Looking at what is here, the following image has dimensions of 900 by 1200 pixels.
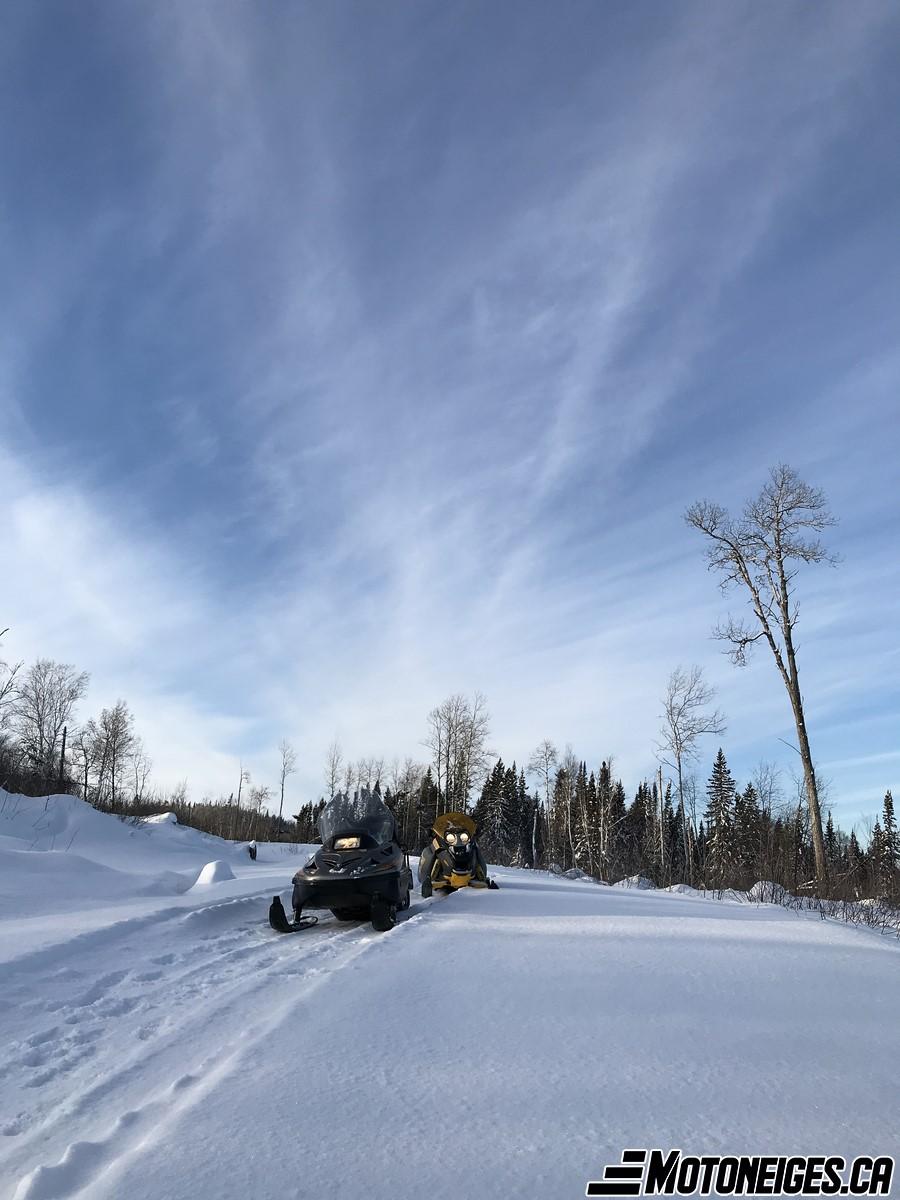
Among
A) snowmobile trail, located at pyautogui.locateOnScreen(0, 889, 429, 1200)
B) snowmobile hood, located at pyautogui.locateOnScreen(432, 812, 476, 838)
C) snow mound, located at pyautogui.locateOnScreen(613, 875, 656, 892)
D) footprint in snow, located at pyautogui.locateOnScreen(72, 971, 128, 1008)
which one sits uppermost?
snowmobile hood, located at pyautogui.locateOnScreen(432, 812, 476, 838)

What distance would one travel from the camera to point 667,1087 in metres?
3.04

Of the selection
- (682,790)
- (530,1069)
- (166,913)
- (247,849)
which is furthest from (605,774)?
(530,1069)

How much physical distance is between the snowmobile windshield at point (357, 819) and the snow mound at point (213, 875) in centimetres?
376

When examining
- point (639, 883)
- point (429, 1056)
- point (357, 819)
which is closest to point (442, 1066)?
point (429, 1056)

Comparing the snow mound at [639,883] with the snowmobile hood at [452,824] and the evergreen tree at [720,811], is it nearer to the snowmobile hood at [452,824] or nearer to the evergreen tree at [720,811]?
the snowmobile hood at [452,824]

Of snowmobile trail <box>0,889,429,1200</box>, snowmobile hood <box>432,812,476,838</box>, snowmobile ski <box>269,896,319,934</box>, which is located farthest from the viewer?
snowmobile hood <box>432,812,476,838</box>

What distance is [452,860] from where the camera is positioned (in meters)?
11.8

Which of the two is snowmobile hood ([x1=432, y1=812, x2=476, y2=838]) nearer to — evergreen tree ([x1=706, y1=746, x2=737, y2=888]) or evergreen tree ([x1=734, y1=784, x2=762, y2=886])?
evergreen tree ([x1=734, y1=784, x2=762, y2=886])

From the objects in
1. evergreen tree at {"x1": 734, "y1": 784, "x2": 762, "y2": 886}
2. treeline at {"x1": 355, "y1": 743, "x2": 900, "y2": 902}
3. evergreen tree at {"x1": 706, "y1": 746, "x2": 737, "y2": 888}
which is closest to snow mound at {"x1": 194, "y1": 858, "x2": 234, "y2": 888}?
treeline at {"x1": 355, "y1": 743, "x2": 900, "y2": 902}

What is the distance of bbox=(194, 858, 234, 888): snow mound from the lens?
40.4 ft

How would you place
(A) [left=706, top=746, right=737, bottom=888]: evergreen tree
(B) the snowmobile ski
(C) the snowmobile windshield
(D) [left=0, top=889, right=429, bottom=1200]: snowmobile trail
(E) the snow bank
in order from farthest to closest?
1. (A) [left=706, top=746, right=737, bottom=888]: evergreen tree
2. (E) the snow bank
3. (C) the snowmobile windshield
4. (B) the snowmobile ski
5. (D) [left=0, top=889, right=429, bottom=1200]: snowmobile trail

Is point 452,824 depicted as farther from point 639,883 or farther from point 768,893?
point 639,883

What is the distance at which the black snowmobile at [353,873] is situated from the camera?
854cm

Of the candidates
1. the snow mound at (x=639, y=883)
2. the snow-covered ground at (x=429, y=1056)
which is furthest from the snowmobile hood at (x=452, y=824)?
the snow mound at (x=639, y=883)
